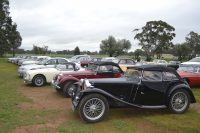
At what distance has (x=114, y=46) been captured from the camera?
278 ft

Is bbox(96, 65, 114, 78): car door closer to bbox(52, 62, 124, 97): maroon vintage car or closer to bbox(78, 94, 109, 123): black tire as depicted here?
bbox(52, 62, 124, 97): maroon vintage car

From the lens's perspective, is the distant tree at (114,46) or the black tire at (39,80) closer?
the black tire at (39,80)

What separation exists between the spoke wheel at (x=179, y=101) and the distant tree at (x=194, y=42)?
89.5 meters

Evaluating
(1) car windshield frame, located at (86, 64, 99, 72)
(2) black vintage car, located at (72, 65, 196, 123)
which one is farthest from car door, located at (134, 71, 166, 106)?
(1) car windshield frame, located at (86, 64, 99, 72)

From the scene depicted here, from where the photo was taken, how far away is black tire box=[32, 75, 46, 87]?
52.4 feet

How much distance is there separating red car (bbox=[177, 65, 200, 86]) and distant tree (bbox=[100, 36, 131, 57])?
220 ft

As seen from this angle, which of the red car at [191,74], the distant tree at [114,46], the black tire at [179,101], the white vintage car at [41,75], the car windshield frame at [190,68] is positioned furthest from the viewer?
the distant tree at [114,46]

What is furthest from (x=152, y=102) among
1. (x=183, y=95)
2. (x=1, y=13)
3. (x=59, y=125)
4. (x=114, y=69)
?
(x=1, y=13)

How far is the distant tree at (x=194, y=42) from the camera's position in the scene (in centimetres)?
9762

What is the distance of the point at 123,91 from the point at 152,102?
105cm

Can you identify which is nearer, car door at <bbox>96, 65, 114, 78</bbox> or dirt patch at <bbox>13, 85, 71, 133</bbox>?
dirt patch at <bbox>13, 85, 71, 133</bbox>

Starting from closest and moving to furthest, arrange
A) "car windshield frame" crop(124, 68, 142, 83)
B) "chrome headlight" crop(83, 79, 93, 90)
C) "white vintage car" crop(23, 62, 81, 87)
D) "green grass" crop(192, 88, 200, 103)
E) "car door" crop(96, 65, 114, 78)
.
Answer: "chrome headlight" crop(83, 79, 93, 90) < "car windshield frame" crop(124, 68, 142, 83) < "green grass" crop(192, 88, 200, 103) < "car door" crop(96, 65, 114, 78) < "white vintage car" crop(23, 62, 81, 87)

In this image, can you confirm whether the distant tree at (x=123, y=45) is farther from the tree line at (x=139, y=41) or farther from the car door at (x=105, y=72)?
the car door at (x=105, y=72)

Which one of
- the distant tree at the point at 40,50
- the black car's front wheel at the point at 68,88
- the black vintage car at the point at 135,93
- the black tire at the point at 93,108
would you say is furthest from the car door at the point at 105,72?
the distant tree at the point at 40,50
